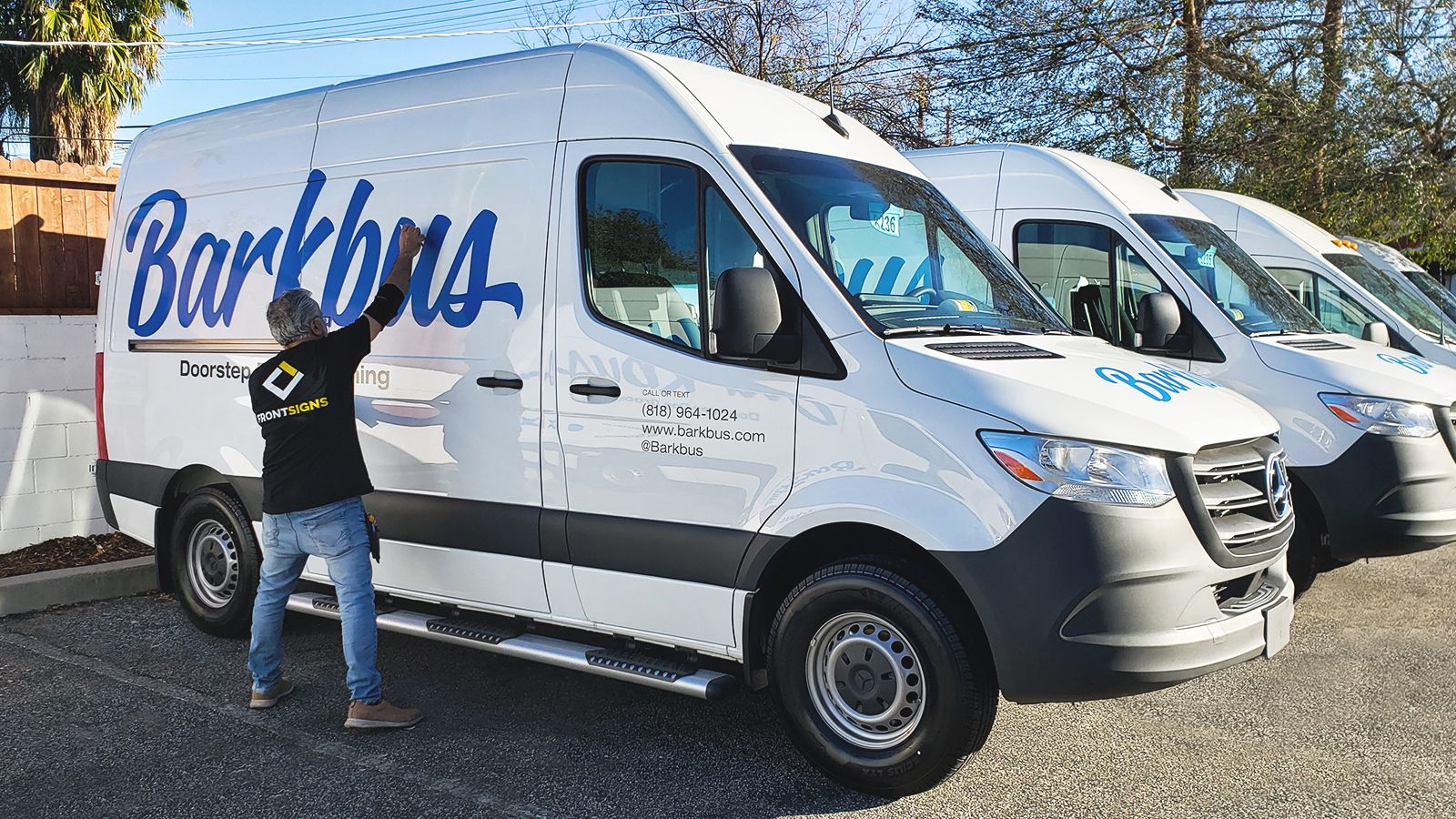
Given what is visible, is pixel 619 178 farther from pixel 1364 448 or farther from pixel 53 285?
pixel 53 285

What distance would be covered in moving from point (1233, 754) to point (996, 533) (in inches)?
64.3

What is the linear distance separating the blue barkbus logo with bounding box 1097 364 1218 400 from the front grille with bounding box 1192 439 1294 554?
260mm

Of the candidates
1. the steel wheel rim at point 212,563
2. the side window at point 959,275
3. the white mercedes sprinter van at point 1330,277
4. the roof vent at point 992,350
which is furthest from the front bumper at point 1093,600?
the white mercedes sprinter van at point 1330,277

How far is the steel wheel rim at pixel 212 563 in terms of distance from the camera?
6602 millimetres

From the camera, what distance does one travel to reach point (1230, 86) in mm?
16312

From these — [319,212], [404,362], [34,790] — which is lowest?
[34,790]

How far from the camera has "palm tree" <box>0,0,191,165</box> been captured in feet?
67.1

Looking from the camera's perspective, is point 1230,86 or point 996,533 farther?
point 1230,86

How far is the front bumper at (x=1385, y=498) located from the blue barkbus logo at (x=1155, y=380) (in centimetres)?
221

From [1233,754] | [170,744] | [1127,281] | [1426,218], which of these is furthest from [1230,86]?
[170,744]

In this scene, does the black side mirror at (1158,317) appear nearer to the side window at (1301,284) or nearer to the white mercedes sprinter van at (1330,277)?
the white mercedes sprinter van at (1330,277)

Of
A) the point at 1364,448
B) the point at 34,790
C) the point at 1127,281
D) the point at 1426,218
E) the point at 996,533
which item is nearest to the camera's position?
the point at 996,533

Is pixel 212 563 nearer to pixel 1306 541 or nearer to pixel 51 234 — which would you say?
pixel 51 234

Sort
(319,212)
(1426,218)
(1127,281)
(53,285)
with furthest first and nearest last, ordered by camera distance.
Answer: (1426,218) → (53,285) → (1127,281) → (319,212)
